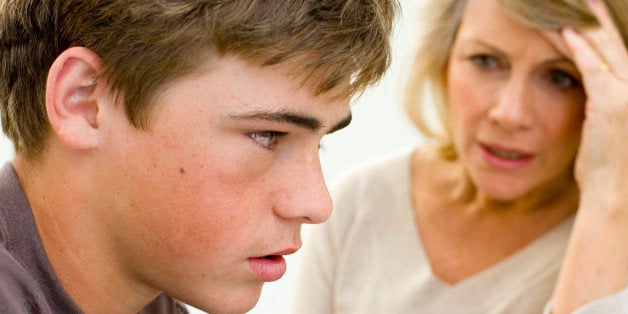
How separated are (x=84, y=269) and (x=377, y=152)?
1935 mm

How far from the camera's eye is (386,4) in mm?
1217

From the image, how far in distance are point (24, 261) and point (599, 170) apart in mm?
1163

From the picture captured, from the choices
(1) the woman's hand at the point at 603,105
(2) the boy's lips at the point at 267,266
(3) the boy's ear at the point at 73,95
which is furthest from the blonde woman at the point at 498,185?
(3) the boy's ear at the point at 73,95

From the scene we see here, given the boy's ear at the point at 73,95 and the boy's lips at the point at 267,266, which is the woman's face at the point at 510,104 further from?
the boy's ear at the point at 73,95

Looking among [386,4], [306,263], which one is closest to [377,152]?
[306,263]

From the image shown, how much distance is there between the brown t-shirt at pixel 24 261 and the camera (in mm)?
1061

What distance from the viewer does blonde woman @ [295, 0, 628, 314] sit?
1.79m

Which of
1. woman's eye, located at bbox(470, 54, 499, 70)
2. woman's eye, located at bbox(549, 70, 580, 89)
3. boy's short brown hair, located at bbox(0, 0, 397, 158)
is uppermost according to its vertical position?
boy's short brown hair, located at bbox(0, 0, 397, 158)

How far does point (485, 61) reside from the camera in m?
1.92

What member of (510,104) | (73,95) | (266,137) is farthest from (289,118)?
(510,104)

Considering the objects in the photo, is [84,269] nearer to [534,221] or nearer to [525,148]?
[525,148]

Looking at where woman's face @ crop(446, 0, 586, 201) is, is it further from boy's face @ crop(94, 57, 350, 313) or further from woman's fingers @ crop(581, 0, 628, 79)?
boy's face @ crop(94, 57, 350, 313)

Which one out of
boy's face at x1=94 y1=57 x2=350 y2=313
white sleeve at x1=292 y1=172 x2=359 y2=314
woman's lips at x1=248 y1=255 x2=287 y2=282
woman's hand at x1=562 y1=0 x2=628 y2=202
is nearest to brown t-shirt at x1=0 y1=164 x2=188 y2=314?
boy's face at x1=94 y1=57 x2=350 y2=313

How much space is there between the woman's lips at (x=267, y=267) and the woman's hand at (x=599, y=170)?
765mm
